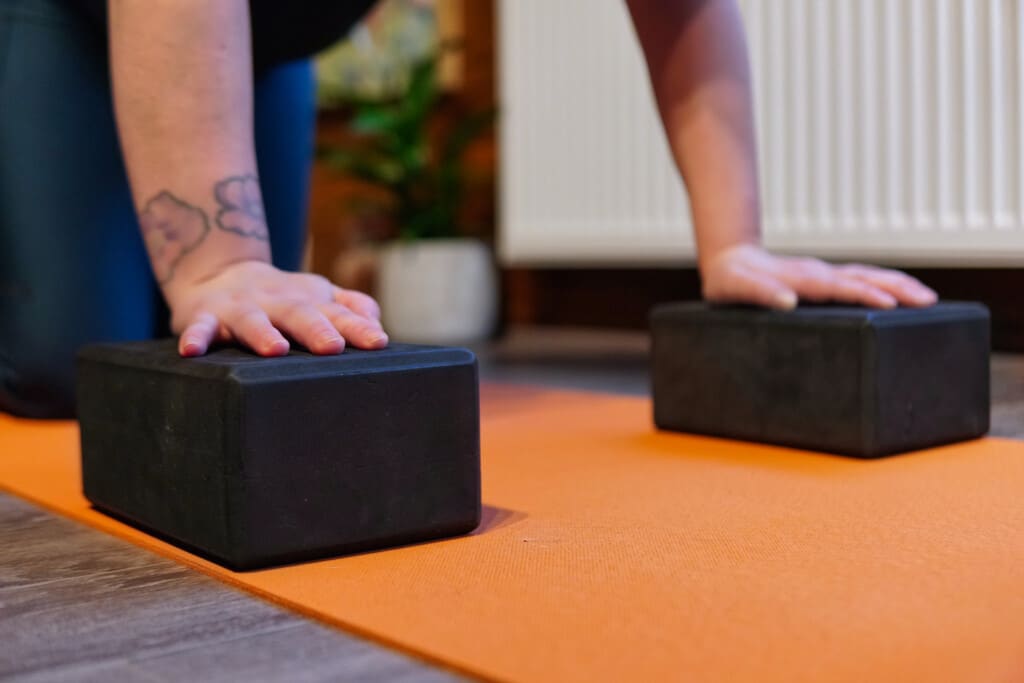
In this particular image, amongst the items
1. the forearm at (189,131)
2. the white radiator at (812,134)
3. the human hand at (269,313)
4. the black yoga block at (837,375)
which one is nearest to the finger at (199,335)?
the human hand at (269,313)

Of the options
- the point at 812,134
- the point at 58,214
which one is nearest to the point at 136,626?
the point at 58,214

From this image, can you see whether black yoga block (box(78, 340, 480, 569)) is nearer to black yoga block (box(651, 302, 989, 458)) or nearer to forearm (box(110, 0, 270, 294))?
forearm (box(110, 0, 270, 294))

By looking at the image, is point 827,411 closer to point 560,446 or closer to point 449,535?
point 560,446

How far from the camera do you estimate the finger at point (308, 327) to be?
797 millimetres

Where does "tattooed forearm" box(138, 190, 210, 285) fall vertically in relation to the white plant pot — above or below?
above

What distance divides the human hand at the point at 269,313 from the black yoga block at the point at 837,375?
0.44 metres

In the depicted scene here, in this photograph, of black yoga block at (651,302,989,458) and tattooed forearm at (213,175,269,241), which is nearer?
tattooed forearm at (213,175,269,241)

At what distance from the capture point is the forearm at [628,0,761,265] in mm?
1299

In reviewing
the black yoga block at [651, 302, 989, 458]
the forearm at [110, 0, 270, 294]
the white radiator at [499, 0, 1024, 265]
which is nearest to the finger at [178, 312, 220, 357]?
the forearm at [110, 0, 270, 294]

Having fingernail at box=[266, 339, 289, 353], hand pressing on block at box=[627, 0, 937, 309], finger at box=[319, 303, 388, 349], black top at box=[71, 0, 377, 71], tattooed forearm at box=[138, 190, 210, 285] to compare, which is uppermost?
black top at box=[71, 0, 377, 71]

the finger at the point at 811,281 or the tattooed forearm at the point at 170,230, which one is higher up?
the tattooed forearm at the point at 170,230

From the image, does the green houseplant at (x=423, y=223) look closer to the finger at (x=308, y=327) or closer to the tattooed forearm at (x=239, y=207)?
the tattooed forearm at (x=239, y=207)

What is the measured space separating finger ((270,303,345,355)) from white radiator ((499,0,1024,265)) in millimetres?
1314

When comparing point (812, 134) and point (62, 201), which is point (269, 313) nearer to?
point (62, 201)
